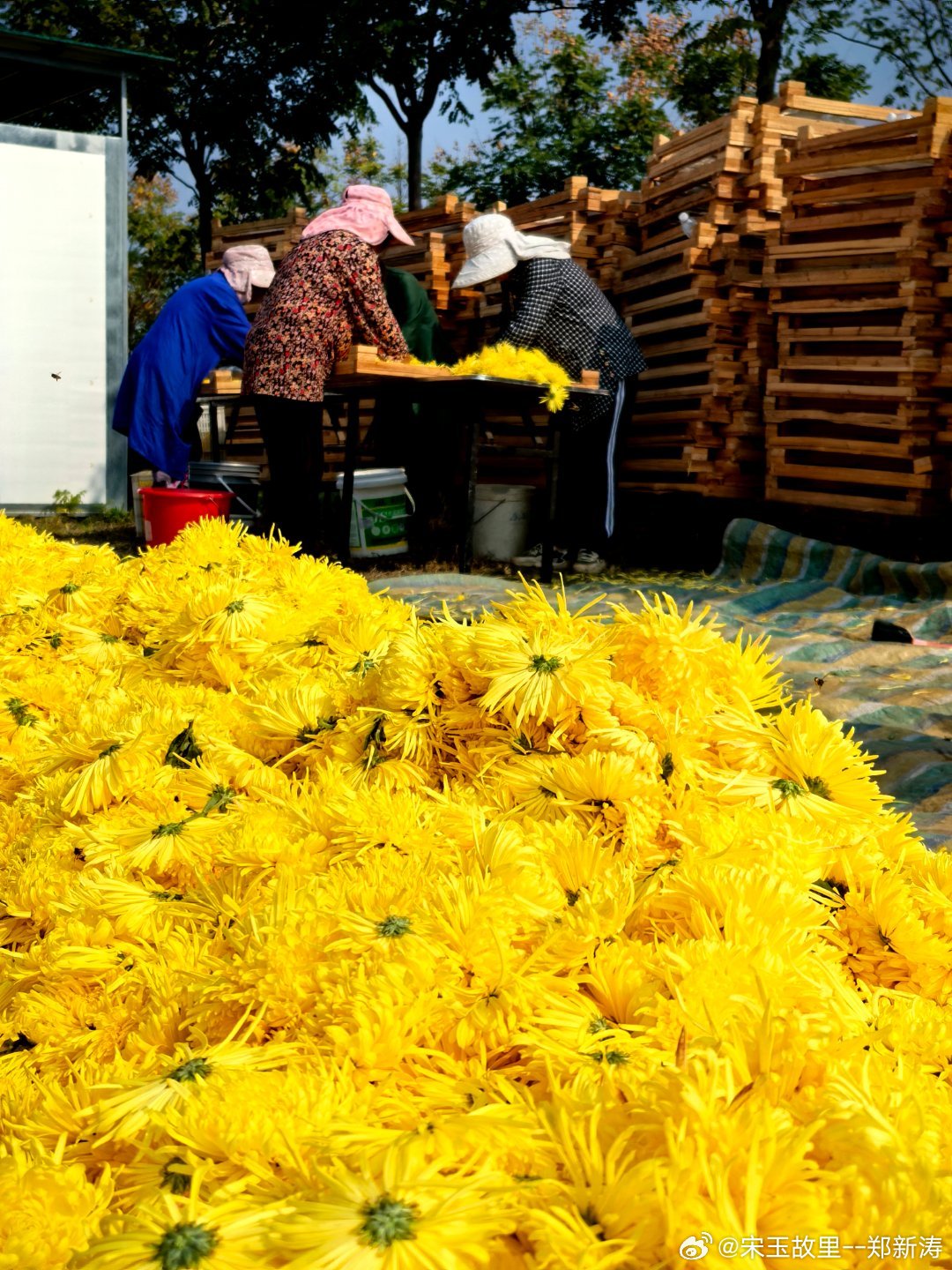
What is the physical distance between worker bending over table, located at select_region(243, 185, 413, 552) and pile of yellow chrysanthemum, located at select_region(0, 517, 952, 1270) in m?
5.11

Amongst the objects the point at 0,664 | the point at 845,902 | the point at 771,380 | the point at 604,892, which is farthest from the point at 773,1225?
the point at 771,380

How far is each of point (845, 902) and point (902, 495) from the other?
19.8ft

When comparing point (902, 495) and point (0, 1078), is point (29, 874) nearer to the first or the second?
point (0, 1078)

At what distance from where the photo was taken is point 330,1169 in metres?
0.62

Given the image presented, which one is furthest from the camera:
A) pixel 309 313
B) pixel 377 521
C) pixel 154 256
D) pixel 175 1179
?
pixel 154 256

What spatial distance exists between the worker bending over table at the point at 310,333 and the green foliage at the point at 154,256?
19312mm

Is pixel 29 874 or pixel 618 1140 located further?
pixel 29 874

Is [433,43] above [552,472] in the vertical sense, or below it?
above

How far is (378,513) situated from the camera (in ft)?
23.9

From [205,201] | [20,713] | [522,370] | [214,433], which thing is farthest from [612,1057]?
[205,201]

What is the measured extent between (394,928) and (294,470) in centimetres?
603

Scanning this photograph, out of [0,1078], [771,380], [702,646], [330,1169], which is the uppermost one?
[771,380]

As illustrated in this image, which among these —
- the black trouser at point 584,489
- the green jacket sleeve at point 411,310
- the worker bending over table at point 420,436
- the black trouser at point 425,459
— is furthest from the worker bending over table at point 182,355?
the black trouser at point 584,489

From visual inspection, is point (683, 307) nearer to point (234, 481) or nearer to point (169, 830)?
point (234, 481)
